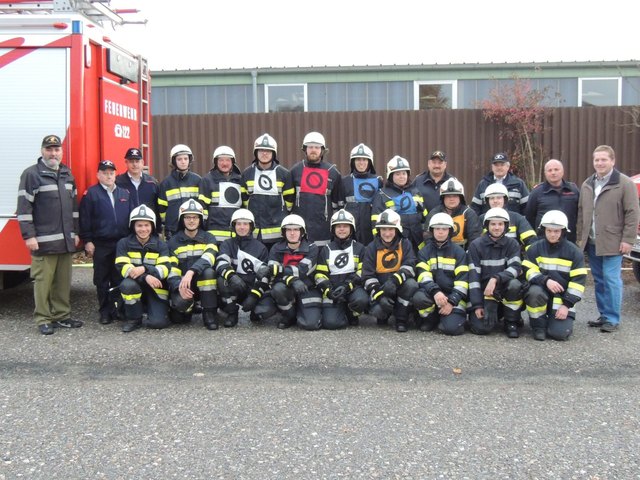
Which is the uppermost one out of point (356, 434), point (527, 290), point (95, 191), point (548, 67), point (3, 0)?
point (548, 67)

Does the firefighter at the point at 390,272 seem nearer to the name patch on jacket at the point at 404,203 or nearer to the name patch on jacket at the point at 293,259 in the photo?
the name patch on jacket at the point at 404,203

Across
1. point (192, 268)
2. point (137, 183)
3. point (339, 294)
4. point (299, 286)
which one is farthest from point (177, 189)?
point (339, 294)

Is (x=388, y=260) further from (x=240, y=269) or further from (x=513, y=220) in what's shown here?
(x=240, y=269)

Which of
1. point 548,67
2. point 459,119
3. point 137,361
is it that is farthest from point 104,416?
point 548,67

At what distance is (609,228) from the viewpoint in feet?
21.0

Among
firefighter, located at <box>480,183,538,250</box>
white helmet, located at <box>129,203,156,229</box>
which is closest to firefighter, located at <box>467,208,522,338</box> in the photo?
firefighter, located at <box>480,183,538,250</box>

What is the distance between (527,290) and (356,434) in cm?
289

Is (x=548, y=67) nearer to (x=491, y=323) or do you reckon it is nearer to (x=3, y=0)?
(x=491, y=323)

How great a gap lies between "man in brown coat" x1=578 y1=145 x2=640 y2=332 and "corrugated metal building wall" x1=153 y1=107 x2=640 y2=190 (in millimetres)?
5222

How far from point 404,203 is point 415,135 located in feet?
16.9

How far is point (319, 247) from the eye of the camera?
22.2 feet

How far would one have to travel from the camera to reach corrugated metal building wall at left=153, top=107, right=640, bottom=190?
11.5 metres

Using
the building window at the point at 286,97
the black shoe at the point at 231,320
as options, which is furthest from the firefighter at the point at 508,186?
the building window at the point at 286,97

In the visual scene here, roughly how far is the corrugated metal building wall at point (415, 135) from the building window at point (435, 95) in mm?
4139
